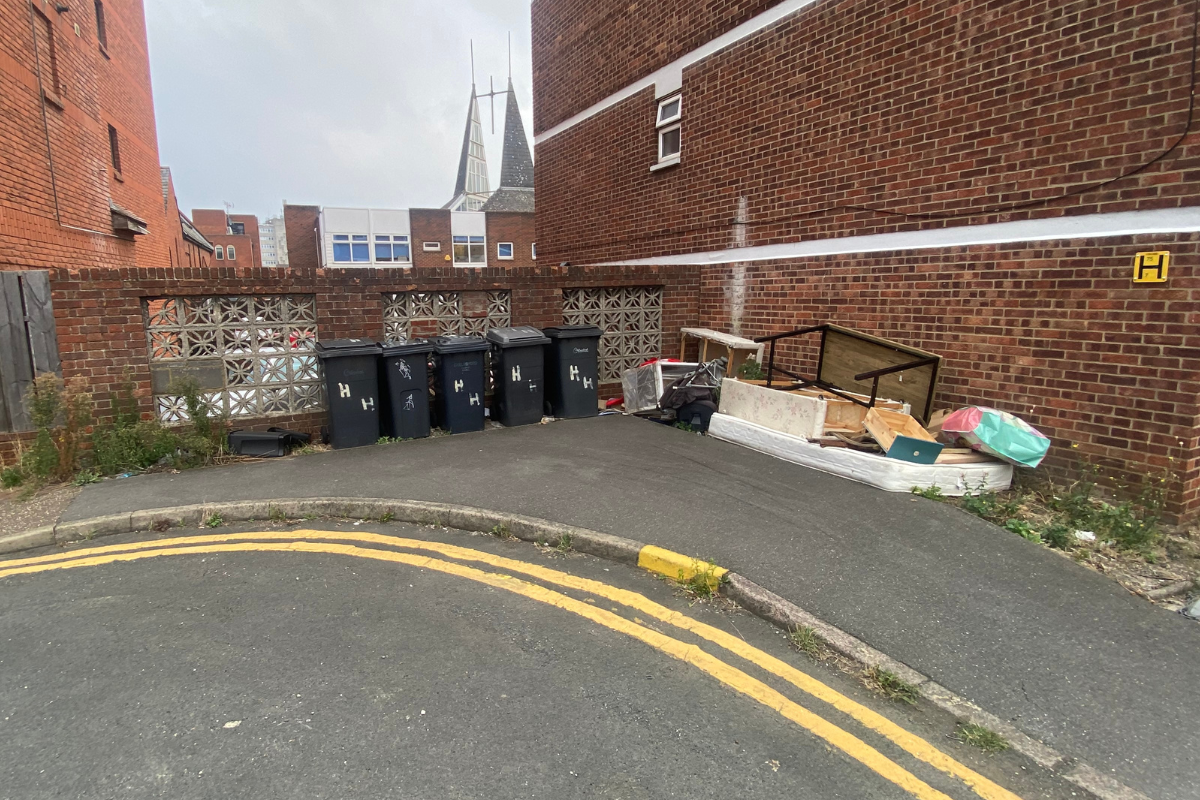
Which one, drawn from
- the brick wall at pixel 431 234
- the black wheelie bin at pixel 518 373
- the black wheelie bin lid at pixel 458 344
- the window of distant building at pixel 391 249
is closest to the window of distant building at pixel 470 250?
the brick wall at pixel 431 234

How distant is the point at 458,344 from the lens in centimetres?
740

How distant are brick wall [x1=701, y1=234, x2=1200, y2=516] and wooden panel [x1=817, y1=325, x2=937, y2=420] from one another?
0.19m

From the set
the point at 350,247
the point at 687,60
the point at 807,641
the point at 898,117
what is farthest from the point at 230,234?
the point at 807,641

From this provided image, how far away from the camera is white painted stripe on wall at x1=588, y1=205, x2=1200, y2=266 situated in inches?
179

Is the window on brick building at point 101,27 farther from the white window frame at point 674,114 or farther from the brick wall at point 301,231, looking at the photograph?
the brick wall at point 301,231

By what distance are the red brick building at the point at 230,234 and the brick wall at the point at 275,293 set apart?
6331cm

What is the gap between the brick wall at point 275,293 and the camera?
617 centimetres

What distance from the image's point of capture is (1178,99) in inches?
176

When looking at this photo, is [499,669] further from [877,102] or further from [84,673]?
[877,102]

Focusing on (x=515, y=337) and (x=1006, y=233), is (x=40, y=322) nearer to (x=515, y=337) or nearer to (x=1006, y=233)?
(x=515, y=337)

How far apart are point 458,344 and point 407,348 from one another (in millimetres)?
596

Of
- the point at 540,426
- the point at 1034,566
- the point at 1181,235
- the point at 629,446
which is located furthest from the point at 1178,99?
the point at 540,426

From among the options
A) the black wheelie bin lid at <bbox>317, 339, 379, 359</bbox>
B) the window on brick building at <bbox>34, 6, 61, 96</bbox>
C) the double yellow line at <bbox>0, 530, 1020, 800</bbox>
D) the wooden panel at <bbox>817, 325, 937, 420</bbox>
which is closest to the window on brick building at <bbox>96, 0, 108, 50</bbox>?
the window on brick building at <bbox>34, 6, 61, 96</bbox>

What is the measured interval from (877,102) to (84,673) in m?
8.04
